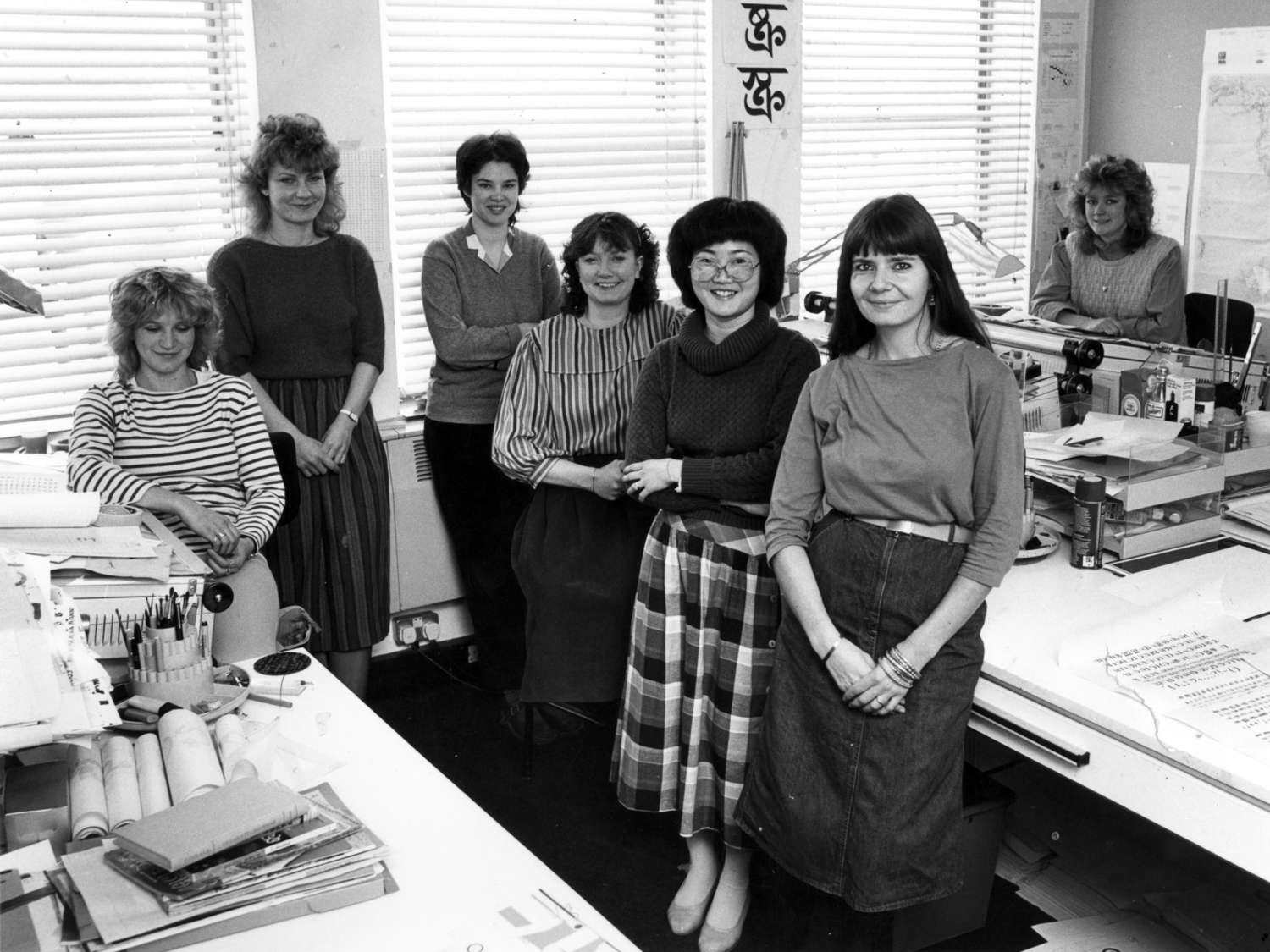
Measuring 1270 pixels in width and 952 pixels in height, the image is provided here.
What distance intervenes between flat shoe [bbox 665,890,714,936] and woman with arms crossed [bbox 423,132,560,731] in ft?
3.44

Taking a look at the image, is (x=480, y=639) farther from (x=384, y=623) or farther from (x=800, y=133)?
(x=800, y=133)

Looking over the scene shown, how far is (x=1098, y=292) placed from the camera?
3309 mm

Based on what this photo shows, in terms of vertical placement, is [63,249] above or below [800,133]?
below

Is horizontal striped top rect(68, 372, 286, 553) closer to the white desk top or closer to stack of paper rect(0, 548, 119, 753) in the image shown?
the white desk top

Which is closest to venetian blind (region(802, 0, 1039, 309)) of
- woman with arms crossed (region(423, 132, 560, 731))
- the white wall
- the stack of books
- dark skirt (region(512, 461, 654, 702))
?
the white wall

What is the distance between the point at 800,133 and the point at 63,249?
237 centimetres

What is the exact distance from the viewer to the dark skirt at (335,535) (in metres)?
3.47

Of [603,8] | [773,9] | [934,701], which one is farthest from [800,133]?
[934,701]

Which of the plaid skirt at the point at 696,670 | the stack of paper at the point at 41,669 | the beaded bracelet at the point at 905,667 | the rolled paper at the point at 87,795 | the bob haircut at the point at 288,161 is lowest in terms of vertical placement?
the plaid skirt at the point at 696,670

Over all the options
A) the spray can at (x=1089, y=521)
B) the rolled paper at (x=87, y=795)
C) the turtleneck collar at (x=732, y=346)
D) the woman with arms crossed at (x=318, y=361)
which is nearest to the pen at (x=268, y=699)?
the rolled paper at (x=87, y=795)

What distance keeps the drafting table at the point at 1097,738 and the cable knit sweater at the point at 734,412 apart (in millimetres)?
534

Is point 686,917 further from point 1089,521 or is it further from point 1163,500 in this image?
point 1163,500

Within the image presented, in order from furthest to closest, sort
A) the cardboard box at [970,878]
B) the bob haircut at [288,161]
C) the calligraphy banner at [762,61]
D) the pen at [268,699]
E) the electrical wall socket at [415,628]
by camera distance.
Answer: the calligraphy banner at [762,61] → the electrical wall socket at [415,628] → the bob haircut at [288,161] → the cardboard box at [970,878] → the pen at [268,699]

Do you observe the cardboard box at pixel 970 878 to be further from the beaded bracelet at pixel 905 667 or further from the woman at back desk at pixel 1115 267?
the woman at back desk at pixel 1115 267
